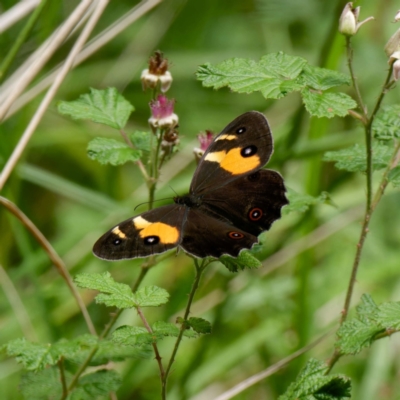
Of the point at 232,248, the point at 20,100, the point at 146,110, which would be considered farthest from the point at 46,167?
the point at 232,248

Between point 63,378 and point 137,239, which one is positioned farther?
point 63,378

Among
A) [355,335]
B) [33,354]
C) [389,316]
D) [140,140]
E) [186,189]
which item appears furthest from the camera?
[186,189]

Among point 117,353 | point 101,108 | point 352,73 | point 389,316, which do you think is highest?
point 352,73

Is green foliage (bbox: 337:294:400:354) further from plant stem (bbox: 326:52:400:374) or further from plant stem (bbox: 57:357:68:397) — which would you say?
plant stem (bbox: 57:357:68:397)

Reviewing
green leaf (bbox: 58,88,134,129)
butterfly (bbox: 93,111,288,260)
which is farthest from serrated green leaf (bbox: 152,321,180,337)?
green leaf (bbox: 58,88,134,129)

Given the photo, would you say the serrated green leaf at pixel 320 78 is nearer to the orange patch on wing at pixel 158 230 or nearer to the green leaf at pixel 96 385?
the orange patch on wing at pixel 158 230

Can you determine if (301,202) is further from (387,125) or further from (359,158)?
(387,125)

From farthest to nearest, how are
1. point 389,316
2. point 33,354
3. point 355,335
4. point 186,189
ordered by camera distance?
point 186,189 < point 33,354 < point 355,335 < point 389,316


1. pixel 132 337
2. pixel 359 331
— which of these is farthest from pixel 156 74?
pixel 359 331
